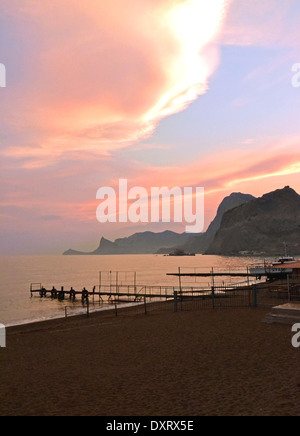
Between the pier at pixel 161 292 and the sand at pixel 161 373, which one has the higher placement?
the sand at pixel 161 373

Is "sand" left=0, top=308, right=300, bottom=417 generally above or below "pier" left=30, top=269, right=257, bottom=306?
above

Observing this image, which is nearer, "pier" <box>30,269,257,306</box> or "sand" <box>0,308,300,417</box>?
"sand" <box>0,308,300,417</box>

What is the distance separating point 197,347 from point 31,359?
751 centimetres

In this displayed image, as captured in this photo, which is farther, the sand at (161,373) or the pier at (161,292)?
the pier at (161,292)

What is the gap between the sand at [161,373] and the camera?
9234 mm

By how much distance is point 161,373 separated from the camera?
Answer: 12141 mm

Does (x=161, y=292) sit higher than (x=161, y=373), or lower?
lower

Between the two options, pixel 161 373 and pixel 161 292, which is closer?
pixel 161 373

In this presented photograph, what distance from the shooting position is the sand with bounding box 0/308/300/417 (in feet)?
30.3
